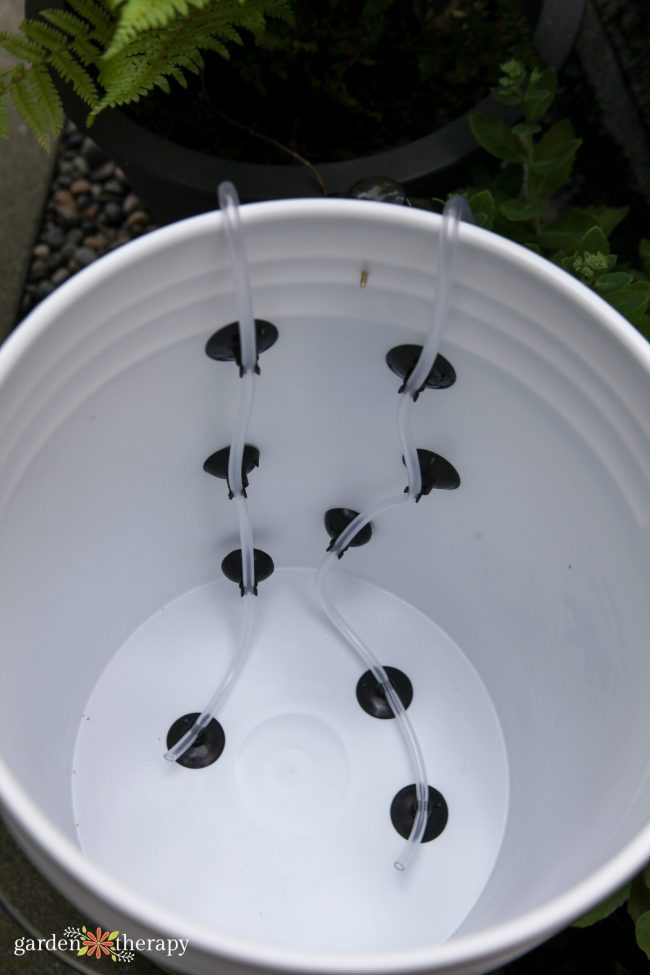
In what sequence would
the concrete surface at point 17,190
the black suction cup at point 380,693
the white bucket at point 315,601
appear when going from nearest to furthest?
the white bucket at point 315,601
the black suction cup at point 380,693
the concrete surface at point 17,190

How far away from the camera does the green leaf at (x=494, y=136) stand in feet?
2.69

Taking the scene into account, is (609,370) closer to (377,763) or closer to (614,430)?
(614,430)

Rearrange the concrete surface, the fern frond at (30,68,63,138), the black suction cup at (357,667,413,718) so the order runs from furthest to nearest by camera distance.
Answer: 1. the concrete surface
2. the black suction cup at (357,667,413,718)
3. the fern frond at (30,68,63,138)

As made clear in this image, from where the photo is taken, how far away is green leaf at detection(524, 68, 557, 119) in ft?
2.59

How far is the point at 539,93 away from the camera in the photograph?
79cm

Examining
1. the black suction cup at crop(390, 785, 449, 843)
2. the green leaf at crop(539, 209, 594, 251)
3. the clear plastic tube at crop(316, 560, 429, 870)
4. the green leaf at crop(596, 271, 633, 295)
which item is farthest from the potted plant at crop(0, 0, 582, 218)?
the black suction cup at crop(390, 785, 449, 843)

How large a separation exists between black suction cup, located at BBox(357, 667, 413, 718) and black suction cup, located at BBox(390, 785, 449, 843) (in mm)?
75

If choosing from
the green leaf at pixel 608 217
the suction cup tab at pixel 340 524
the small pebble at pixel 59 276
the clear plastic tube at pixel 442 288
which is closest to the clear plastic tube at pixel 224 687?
the suction cup tab at pixel 340 524

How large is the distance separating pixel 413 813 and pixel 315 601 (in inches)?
8.8

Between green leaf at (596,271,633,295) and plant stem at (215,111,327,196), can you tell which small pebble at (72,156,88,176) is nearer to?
plant stem at (215,111,327,196)

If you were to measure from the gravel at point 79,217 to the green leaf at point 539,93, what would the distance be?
644 mm

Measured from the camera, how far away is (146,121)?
0.99 metres

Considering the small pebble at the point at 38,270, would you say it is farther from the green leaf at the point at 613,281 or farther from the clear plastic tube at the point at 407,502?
the green leaf at the point at 613,281

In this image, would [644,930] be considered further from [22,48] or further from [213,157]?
[22,48]
